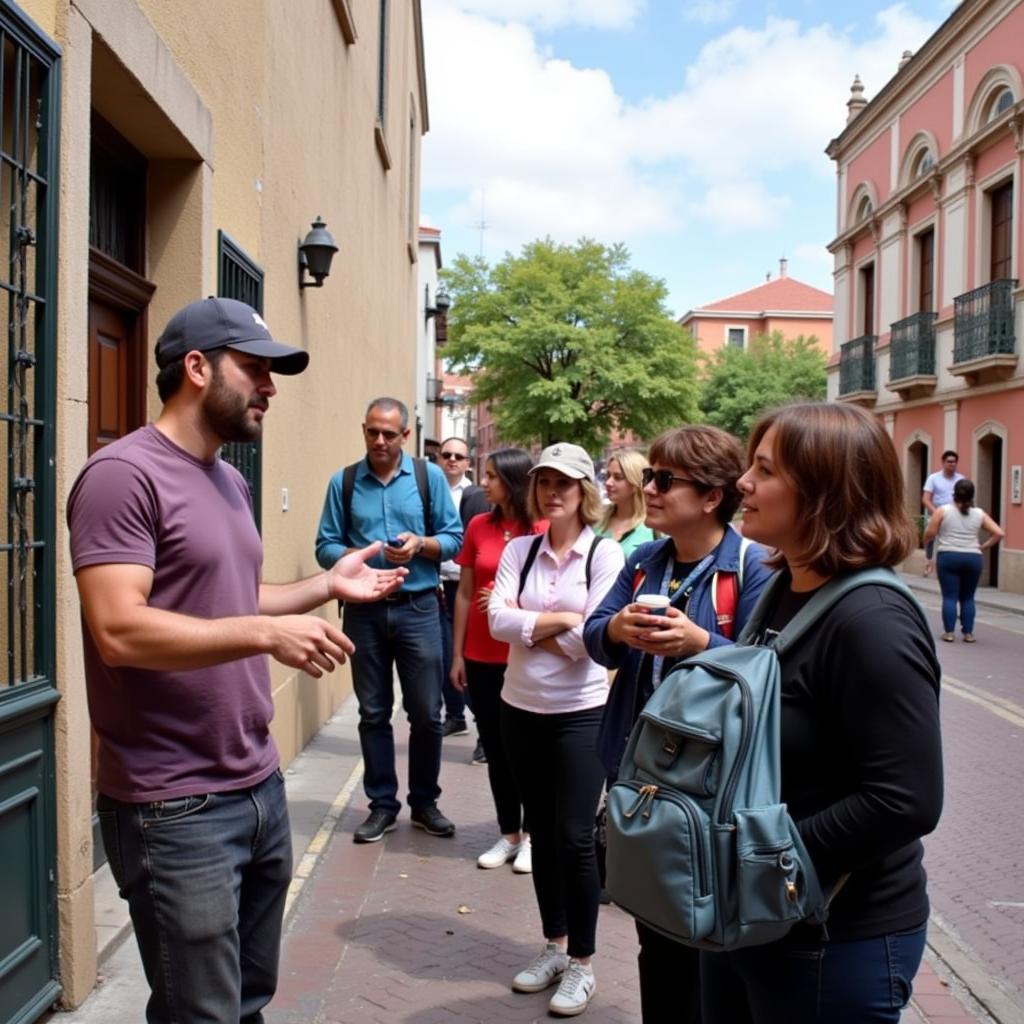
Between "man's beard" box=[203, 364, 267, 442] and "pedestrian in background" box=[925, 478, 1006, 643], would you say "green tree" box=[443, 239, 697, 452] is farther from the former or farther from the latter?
"man's beard" box=[203, 364, 267, 442]

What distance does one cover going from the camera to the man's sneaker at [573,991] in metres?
3.60

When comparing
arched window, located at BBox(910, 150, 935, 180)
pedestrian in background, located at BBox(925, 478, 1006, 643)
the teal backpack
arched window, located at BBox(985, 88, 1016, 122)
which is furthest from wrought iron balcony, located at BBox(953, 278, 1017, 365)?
the teal backpack

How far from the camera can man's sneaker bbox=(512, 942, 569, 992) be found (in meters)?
3.79

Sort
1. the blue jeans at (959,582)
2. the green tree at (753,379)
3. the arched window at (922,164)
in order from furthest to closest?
the green tree at (753,379) → the arched window at (922,164) → the blue jeans at (959,582)

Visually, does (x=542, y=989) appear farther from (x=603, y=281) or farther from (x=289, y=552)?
(x=603, y=281)

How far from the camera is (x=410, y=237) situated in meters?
17.2

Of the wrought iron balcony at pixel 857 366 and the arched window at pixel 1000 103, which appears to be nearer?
the arched window at pixel 1000 103

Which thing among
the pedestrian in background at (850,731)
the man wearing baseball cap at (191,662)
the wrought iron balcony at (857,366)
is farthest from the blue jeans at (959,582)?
the wrought iron balcony at (857,366)

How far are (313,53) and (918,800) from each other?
23.7 feet

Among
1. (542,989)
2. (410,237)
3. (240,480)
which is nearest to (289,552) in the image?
(542,989)

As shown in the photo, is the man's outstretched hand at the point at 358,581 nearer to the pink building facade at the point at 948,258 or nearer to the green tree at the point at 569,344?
the pink building facade at the point at 948,258

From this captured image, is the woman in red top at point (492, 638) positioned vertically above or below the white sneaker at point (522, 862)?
above

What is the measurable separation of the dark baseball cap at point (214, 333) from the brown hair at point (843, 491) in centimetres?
117

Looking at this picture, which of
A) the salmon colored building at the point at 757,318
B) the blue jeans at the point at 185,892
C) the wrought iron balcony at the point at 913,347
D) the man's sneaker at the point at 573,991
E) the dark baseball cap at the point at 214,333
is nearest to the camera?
the blue jeans at the point at 185,892
